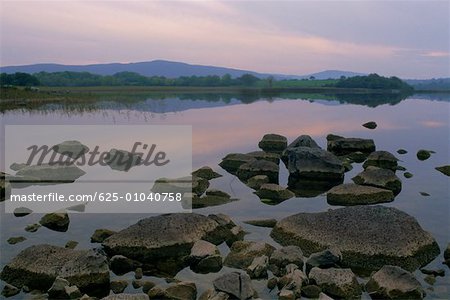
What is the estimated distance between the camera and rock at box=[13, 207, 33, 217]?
55.2ft

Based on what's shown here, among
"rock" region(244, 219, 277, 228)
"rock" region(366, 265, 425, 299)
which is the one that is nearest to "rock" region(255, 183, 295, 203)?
"rock" region(244, 219, 277, 228)

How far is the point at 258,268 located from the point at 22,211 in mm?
10306

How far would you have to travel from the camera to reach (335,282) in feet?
35.3

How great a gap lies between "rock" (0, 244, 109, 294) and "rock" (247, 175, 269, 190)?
10865 mm

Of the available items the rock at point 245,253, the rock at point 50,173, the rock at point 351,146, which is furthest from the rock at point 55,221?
the rock at point 351,146

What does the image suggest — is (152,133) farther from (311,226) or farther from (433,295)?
(433,295)

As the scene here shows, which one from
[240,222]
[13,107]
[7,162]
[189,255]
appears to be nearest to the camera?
[189,255]

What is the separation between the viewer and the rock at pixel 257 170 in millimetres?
23875

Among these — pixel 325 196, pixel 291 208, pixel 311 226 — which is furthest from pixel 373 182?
pixel 311 226

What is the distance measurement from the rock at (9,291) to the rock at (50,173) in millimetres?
11355

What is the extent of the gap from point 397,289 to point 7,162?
22986 millimetres

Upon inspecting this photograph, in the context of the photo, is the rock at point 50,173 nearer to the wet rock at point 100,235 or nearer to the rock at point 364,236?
the wet rock at point 100,235

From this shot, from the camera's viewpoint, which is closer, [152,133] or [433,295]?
[433,295]

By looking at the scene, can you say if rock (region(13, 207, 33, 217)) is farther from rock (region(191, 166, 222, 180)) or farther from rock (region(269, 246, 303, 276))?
rock (region(269, 246, 303, 276))
